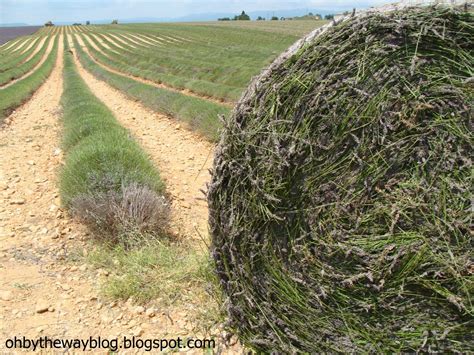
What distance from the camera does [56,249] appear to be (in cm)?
491

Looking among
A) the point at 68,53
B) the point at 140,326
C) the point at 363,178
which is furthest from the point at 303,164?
the point at 68,53

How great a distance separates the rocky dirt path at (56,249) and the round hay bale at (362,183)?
1115 mm

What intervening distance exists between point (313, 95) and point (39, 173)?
6.09 metres

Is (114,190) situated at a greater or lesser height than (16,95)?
greater

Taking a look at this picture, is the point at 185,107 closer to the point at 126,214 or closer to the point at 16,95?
the point at 126,214

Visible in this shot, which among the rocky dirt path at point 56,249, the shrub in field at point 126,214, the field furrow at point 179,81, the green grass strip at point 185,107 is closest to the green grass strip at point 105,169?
the shrub in field at point 126,214

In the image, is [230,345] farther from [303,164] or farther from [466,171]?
[466,171]

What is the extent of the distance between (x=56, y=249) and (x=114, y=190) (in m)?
0.89

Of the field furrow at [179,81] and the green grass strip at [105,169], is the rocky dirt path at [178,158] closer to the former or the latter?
the green grass strip at [105,169]

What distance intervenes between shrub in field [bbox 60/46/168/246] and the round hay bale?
1835 mm

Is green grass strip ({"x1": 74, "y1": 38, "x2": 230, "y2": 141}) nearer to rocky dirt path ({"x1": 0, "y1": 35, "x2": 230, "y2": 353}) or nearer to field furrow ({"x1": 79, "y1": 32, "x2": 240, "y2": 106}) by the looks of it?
rocky dirt path ({"x1": 0, "y1": 35, "x2": 230, "y2": 353})

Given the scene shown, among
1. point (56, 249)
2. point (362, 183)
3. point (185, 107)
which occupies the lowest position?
point (56, 249)

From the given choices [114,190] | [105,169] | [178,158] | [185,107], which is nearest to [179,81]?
[185,107]

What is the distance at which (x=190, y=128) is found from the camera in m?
9.87
